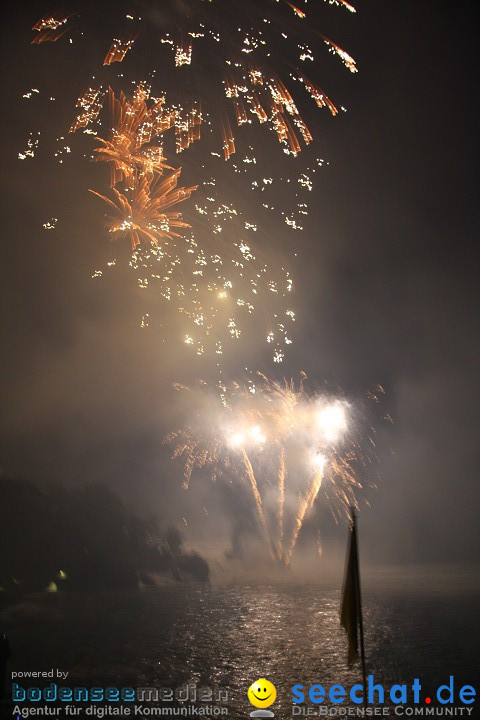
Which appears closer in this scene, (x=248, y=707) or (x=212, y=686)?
(x=248, y=707)

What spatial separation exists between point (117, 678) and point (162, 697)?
5099 millimetres

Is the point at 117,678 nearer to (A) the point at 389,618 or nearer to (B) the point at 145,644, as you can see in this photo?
(B) the point at 145,644

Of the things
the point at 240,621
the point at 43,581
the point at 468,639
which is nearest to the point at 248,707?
the point at 468,639

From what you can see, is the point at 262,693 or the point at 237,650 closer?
the point at 262,693

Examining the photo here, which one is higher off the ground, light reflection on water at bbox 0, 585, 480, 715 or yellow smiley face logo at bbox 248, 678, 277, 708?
yellow smiley face logo at bbox 248, 678, 277, 708

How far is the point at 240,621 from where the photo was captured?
69.2 metres

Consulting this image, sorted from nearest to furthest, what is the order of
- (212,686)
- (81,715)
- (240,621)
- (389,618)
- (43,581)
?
(81,715), (212,686), (240,621), (389,618), (43,581)

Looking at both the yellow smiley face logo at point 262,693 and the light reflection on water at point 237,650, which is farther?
the light reflection on water at point 237,650

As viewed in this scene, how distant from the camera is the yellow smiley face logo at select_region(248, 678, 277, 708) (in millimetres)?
24625

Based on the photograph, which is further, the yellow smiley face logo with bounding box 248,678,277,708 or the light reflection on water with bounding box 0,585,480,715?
the light reflection on water with bounding box 0,585,480,715

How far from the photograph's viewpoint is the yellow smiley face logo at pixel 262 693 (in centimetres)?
2462

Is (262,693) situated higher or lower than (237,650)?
higher

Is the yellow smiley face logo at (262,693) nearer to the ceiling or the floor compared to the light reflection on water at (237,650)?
nearer to the ceiling

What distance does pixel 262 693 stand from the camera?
26188 mm
